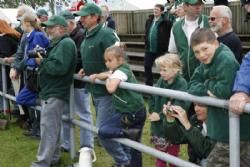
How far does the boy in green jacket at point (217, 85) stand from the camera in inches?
133

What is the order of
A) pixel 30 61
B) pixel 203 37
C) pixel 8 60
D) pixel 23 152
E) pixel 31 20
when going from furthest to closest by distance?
pixel 8 60 → pixel 31 20 → pixel 23 152 → pixel 30 61 → pixel 203 37

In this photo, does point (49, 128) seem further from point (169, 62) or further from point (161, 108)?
point (169, 62)

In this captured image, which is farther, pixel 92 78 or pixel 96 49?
pixel 96 49

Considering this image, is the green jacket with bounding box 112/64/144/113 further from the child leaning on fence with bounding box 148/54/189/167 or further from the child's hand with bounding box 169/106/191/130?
the child's hand with bounding box 169/106/191/130

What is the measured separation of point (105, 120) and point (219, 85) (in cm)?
188

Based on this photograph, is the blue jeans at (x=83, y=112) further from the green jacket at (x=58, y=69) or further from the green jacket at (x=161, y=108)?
the green jacket at (x=161, y=108)

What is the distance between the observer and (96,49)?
5340 mm

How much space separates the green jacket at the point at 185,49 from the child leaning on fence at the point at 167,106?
874mm

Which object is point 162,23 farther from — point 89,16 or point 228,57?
point 228,57

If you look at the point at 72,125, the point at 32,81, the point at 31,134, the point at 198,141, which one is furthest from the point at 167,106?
the point at 31,134

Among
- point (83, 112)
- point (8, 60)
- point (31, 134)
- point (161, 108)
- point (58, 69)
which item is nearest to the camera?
point (161, 108)

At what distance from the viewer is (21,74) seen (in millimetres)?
7527

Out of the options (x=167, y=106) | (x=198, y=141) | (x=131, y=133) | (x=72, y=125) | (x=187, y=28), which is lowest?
(x=72, y=125)

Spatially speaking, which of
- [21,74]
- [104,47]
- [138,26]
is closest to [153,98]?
[104,47]
